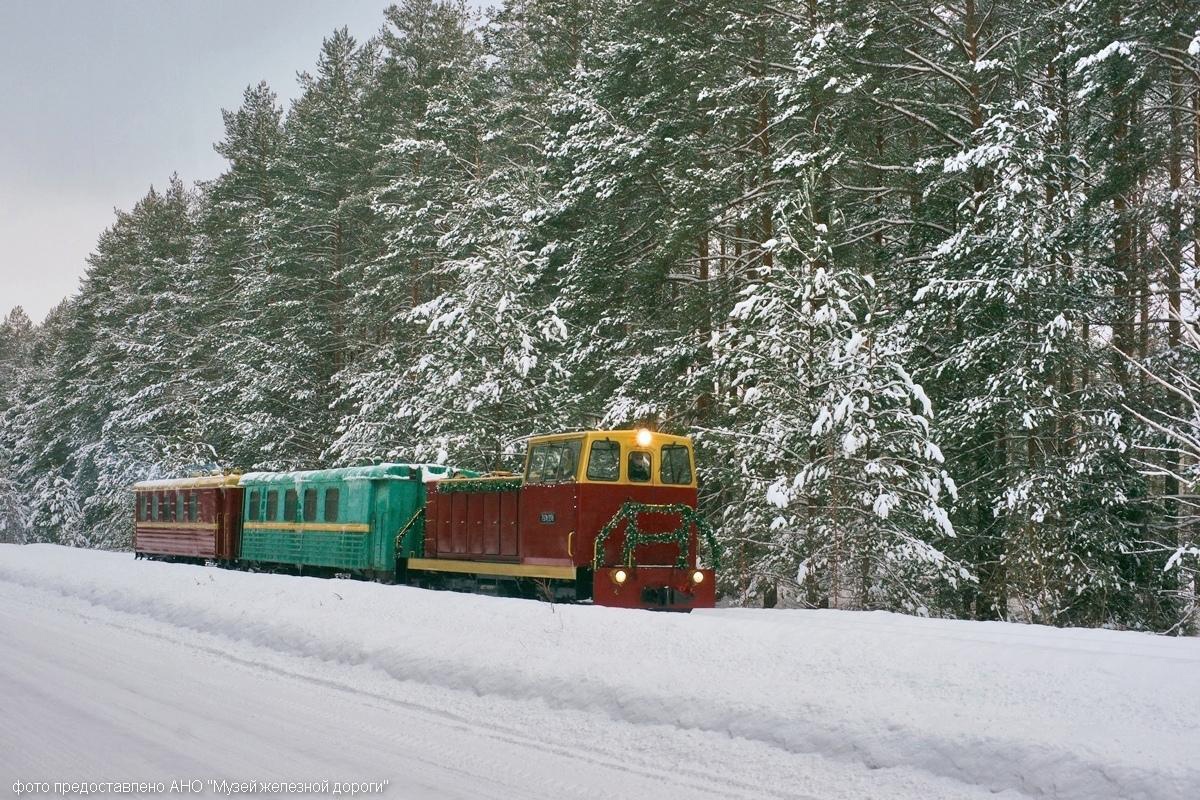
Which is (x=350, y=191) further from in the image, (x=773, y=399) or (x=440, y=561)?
(x=773, y=399)

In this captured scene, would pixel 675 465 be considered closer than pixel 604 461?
No

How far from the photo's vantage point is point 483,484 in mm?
19406

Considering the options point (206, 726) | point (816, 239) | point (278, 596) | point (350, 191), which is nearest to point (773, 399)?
point (816, 239)

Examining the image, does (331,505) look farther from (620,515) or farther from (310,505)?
(620,515)

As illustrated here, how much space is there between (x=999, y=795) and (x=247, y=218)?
160 feet

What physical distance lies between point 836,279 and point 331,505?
13.2 m

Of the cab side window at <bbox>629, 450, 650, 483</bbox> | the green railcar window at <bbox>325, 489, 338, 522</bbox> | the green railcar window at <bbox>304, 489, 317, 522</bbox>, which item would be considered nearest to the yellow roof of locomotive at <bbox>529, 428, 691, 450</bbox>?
the cab side window at <bbox>629, 450, 650, 483</bbox>

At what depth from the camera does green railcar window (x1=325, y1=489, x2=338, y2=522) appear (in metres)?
24.5

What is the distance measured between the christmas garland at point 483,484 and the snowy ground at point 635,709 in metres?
5.54

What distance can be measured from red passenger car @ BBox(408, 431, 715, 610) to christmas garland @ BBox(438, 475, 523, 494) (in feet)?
0.12

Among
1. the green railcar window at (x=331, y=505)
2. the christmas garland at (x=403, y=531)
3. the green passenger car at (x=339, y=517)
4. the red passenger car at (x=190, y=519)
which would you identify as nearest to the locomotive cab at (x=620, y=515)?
the christmas garland at (x=403, y=531)

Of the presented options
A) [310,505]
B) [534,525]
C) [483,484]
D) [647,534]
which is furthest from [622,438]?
[310,505]

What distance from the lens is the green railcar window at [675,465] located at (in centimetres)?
1769

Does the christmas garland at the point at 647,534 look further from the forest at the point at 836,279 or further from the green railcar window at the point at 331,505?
the green railcar window at the point at 331,505
